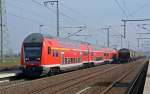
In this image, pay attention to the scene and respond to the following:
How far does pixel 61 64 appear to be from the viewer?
32.2 metres

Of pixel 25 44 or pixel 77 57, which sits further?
pixel 77 57

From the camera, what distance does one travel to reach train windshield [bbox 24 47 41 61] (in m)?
27.9

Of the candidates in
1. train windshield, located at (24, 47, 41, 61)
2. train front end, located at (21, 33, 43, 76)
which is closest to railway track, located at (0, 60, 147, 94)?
train front end, located at (21, 33, 43, 76)

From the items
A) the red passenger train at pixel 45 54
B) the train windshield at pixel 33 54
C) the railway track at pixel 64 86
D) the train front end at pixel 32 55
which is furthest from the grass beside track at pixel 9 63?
the railway track at pixel 64 86

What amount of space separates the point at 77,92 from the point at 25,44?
10.5 meters

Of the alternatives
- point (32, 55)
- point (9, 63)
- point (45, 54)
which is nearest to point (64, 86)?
point (45, 54)

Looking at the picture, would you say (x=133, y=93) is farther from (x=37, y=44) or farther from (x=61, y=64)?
(x=61, y=64)

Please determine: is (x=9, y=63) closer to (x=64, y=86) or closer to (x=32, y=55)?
(x=32, y=55)

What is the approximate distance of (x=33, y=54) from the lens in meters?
28.1

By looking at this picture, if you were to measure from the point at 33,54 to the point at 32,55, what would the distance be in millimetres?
109

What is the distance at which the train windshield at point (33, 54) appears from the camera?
91.5 feet

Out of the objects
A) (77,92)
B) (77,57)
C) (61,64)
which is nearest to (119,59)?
(77,57)

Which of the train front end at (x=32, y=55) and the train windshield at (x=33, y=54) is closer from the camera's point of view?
the train front end at (x=32, y=55)

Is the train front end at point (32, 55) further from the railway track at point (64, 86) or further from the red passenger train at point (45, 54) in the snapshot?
the railway track at point (64, 86)
